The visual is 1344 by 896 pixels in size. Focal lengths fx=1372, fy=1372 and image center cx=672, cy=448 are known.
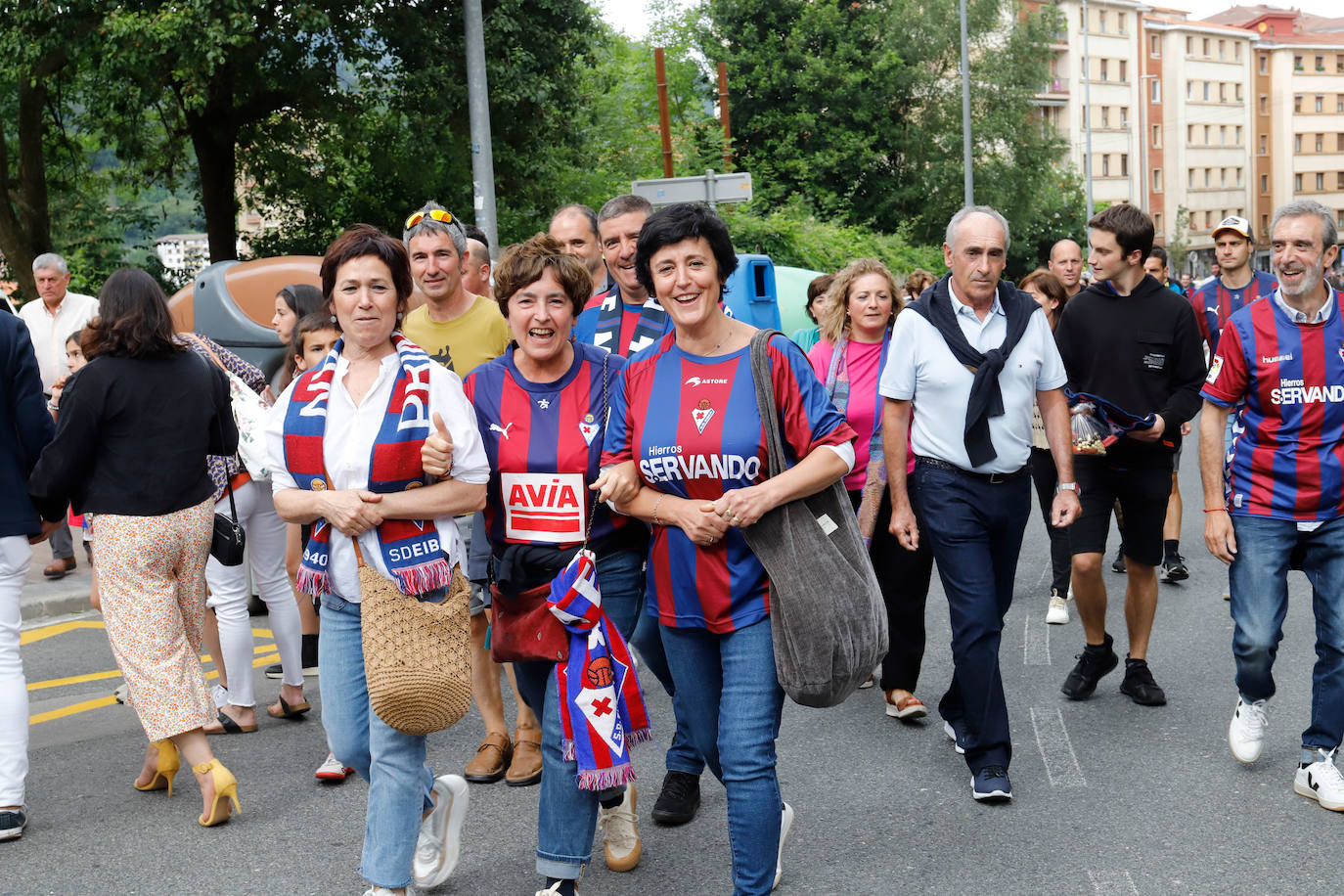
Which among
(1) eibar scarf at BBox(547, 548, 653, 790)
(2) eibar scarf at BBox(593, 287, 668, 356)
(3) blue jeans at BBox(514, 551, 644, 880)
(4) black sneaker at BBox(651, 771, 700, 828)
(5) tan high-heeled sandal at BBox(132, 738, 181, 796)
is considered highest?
(2) eibar scarf at BBox(593, 287, 668, 356)

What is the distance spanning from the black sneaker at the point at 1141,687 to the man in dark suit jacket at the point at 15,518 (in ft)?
14.6

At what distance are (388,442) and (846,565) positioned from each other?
129 centimetres

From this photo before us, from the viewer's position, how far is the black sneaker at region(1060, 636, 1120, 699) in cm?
603

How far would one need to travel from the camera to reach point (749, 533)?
3.61 meters

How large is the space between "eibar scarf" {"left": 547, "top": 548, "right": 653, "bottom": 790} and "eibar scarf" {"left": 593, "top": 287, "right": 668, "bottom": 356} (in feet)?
4.35

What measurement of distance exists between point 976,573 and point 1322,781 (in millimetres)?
1328

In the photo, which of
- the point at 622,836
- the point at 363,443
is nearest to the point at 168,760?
the point at 622,836

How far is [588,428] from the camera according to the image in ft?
13.7

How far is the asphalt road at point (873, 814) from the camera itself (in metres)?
4.24

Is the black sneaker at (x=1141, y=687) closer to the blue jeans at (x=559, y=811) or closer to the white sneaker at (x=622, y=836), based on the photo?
the white sneaker at (x=622, y=836)

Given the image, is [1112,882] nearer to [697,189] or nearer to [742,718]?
[742,718]

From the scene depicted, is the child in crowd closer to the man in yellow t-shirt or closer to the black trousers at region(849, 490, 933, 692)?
the man in yellow t-shirt

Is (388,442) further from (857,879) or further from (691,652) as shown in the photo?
(857,879)

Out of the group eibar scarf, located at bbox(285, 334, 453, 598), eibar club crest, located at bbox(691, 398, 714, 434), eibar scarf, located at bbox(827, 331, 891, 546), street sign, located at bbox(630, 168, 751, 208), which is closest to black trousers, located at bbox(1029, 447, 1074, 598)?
eibar scarf, located at bbox(827, 331, 891, 546)
